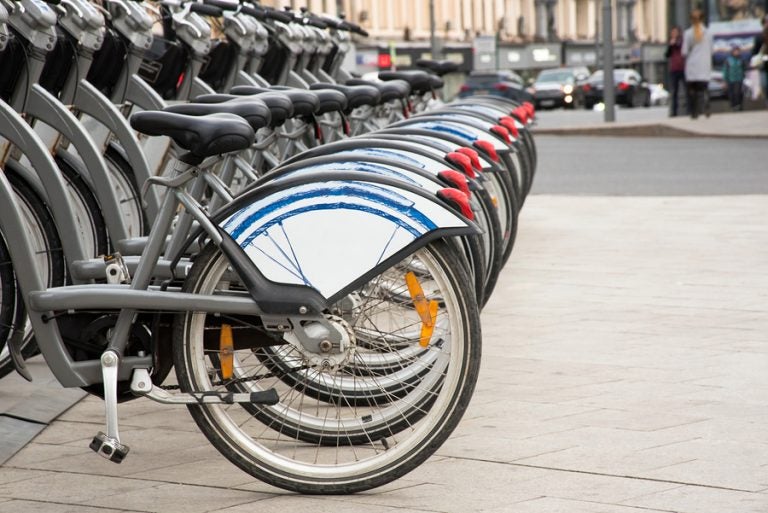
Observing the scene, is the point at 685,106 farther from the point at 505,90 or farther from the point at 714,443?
the point at 714,443

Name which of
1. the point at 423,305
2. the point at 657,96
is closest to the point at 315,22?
the point at 423,305

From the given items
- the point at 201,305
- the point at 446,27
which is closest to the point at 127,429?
the point at 201,305

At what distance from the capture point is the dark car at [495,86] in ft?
159

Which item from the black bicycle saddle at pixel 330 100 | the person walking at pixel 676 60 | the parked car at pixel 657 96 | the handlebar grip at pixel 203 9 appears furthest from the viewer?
the parked car at pixel 657 96

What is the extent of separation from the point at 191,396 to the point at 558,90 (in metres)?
54.1

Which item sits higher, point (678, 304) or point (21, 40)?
point (21, 40)

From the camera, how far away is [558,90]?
2261 inches

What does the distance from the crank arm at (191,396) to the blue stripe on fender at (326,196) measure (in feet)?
1.40

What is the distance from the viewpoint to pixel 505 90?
48.6 metres

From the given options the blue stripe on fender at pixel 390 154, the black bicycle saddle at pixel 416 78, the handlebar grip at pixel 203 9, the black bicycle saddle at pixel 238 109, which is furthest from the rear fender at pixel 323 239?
the black bicycle saddle at pixel 416 78

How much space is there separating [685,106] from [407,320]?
2793cm

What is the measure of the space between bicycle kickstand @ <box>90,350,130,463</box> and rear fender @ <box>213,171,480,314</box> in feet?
1.44

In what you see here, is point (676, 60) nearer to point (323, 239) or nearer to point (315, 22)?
point (315, 22)

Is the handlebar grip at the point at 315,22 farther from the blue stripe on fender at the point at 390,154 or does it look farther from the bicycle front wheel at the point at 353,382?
the bicycle front wheel at the point at 353,382
